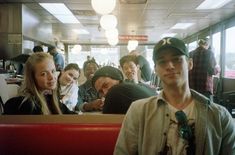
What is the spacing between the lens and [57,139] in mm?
1811

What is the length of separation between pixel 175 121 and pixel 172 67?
27cm

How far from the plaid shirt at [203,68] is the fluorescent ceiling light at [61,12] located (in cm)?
323

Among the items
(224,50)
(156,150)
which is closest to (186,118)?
(156,150)

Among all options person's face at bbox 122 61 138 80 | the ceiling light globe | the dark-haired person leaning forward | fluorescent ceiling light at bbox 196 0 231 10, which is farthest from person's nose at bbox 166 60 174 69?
fluorescent ceiling light at bbox 196 0 231 10

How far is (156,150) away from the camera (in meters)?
1.38

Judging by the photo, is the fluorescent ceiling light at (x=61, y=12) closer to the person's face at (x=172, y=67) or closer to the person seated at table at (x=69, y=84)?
the person seated at table at (x=69, y=84)

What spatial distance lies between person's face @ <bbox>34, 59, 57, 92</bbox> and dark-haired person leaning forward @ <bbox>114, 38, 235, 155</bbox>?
91 cm

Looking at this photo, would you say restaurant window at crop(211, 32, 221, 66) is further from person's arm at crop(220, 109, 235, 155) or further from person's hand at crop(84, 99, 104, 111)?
person's arm at crop(220, 109, 235, 155)

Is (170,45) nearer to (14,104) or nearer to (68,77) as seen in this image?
(14,104)

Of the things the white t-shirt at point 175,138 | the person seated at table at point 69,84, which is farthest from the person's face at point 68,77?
the white t-shirt at point 175,138

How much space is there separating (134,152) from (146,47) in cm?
1606

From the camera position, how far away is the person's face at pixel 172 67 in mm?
1458

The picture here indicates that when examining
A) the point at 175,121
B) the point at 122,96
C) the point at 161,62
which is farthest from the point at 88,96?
the point at 175,121

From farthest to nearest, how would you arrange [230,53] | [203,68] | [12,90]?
[230,53], [203,68], [12,90]
